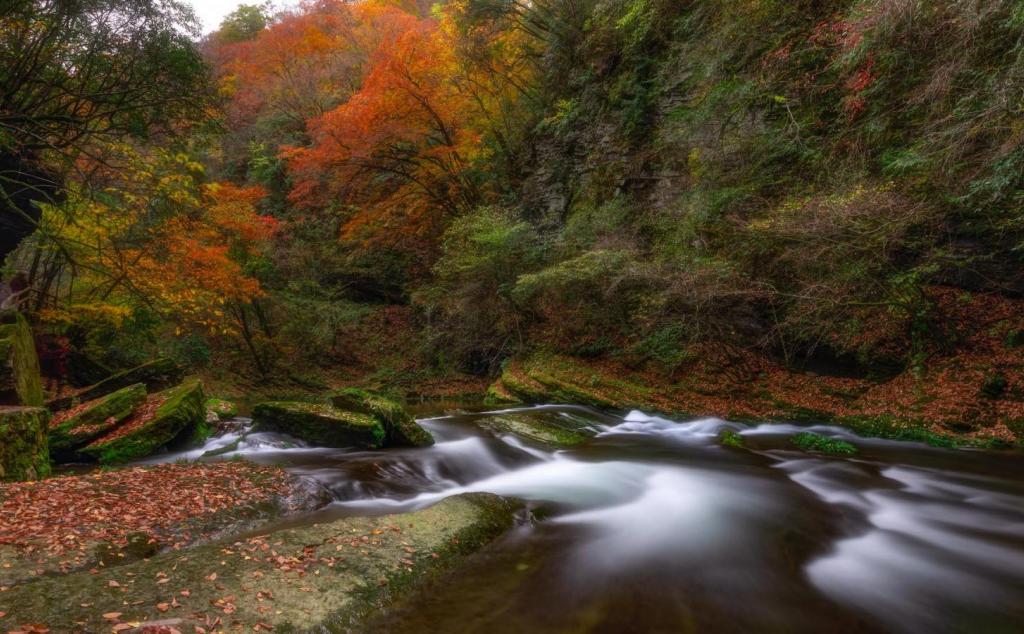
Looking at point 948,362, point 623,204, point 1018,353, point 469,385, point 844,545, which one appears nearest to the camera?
point 844,545

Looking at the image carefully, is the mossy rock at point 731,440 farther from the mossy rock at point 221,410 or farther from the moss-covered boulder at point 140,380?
the moss-covered boulder at point 140,380

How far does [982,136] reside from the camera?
6594 millimetres

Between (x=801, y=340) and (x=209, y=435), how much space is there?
11.8 metres

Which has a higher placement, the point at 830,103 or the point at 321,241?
the point at 830,103

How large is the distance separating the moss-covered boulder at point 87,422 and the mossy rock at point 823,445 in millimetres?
11121

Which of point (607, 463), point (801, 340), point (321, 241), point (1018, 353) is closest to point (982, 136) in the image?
point (1018, 353)

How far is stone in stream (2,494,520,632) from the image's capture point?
2.81 m

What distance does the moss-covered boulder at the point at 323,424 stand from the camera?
7.93 m

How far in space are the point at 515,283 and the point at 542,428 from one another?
19.1 feet

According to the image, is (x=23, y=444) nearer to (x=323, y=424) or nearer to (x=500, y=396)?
(x=323, y=424)

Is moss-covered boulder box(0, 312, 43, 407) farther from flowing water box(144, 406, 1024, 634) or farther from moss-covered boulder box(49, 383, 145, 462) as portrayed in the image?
flowing water box(144, 406, 1024, 634)

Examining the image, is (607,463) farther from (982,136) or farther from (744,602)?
(982,136)

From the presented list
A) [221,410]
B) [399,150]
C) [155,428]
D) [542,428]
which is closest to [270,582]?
[155,428]

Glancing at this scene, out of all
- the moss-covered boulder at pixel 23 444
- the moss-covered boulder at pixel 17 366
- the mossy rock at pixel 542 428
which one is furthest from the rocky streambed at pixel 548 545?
the moss-covered boulder at pixel 17 366
